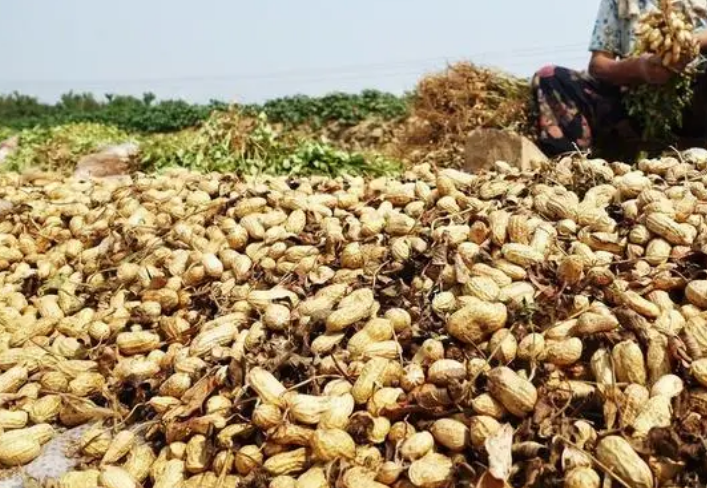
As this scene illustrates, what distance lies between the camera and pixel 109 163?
7398 mm

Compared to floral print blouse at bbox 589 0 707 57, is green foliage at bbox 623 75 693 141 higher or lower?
lower

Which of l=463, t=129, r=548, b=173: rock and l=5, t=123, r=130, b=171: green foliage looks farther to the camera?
l=5, t=123, r=130, b=171: green foliage

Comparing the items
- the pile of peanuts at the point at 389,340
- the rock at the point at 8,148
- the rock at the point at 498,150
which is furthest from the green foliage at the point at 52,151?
the pile of peanuts at the point at 389,340

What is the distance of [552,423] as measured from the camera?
194cm

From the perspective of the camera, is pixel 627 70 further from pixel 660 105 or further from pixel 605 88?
pixel 605 88

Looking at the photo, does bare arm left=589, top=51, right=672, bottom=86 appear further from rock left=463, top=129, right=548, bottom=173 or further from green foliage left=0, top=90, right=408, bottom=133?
green foliage left=0, top=90, right=408, bottom=133

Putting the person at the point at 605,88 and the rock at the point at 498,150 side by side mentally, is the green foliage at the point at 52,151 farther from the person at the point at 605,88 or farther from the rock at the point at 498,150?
the person at the point at 605,88

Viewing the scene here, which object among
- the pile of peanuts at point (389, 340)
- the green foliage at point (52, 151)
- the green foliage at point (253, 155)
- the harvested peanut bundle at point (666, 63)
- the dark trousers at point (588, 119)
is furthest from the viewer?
the green foliage at point (52, 151)

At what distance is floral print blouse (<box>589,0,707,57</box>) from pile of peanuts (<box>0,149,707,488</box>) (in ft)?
7.44

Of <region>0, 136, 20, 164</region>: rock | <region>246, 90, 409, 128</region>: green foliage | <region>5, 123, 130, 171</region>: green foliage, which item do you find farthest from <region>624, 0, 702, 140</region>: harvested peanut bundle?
<region>246, 90, 409, 128</region>: green foliage

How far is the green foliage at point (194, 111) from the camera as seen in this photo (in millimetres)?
13555

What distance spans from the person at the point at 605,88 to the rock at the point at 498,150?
511mm

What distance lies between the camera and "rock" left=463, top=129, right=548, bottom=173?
17.6 feet

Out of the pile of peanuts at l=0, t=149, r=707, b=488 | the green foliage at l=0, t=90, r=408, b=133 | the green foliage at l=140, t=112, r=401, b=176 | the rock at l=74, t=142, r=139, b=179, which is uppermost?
the pile of peanuts at l=0, t=149, r=707, b=488
